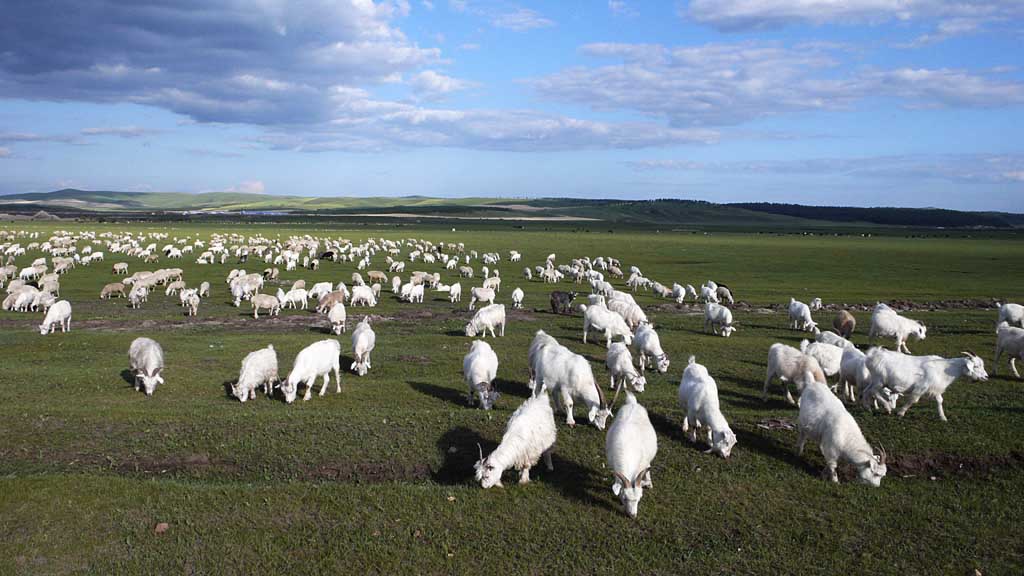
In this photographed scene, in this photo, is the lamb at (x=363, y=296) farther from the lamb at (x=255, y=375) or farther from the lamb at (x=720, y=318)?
the lamb at (x=720, y=318)

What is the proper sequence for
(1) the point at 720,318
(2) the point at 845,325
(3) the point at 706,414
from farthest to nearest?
(1) the point at 720,318 < (2) the point at 845,325 < (3) the point at 706,414

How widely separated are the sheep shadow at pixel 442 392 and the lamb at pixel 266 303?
14.9m

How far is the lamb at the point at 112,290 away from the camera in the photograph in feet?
114

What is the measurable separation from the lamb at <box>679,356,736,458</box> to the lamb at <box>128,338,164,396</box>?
13812mm

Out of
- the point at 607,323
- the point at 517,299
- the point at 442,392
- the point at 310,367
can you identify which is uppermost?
the point at 607,323

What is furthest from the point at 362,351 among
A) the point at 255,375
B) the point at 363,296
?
the point at 363,296

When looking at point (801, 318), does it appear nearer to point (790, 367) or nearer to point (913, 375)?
point (790, 367)

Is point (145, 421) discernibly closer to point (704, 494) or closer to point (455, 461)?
point (455, 461)

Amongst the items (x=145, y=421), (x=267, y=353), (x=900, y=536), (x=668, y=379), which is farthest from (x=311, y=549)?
(x=668, y=379)

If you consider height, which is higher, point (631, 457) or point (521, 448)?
point (631, 457)

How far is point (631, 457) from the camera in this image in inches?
420

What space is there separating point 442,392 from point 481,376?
1876 mm

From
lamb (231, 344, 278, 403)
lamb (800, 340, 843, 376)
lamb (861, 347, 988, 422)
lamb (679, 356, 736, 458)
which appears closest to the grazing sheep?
lamb (800, 340, 843, 376)

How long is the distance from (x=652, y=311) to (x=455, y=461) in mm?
22680
